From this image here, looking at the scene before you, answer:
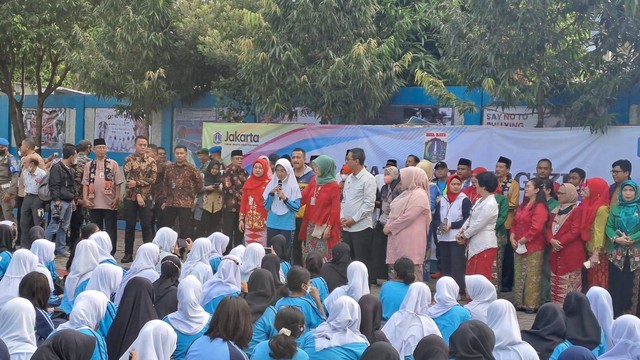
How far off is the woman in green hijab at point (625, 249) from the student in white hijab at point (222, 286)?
400cm

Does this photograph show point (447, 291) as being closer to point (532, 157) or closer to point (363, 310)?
point (363, 310)

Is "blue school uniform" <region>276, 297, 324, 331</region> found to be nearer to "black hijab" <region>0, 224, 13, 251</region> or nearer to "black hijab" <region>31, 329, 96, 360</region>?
"black hijab" <region>31, 329, 96, 360</region>

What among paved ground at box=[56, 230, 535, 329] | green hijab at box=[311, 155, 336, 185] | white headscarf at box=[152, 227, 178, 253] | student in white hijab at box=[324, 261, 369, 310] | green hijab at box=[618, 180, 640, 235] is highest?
green hijab at box=[311, 155, 336, 185]

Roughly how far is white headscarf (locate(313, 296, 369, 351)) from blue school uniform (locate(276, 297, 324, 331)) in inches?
41.1

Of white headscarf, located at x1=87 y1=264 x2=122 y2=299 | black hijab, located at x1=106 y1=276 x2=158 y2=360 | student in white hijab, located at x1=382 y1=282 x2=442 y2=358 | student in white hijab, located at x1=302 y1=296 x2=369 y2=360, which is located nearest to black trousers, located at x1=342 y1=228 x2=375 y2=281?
white headscarf, located at x1=87 y1=264 x2=122 y2=299

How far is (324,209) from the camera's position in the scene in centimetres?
1109

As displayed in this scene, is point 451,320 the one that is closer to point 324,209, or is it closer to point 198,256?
point 198,256

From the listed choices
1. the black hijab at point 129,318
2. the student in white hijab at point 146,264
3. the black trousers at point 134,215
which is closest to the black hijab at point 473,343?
the black hijab at point 129,318

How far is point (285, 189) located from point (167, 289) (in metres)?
3.89

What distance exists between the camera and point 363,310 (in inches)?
262

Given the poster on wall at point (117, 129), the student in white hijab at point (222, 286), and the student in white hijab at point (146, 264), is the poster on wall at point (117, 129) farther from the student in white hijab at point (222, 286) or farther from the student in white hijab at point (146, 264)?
the student in white hijab at point (222, 286)

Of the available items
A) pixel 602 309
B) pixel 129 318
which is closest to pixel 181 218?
pixel 129 318

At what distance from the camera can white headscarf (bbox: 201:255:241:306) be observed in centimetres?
751

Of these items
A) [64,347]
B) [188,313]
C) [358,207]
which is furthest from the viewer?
[358,207]
